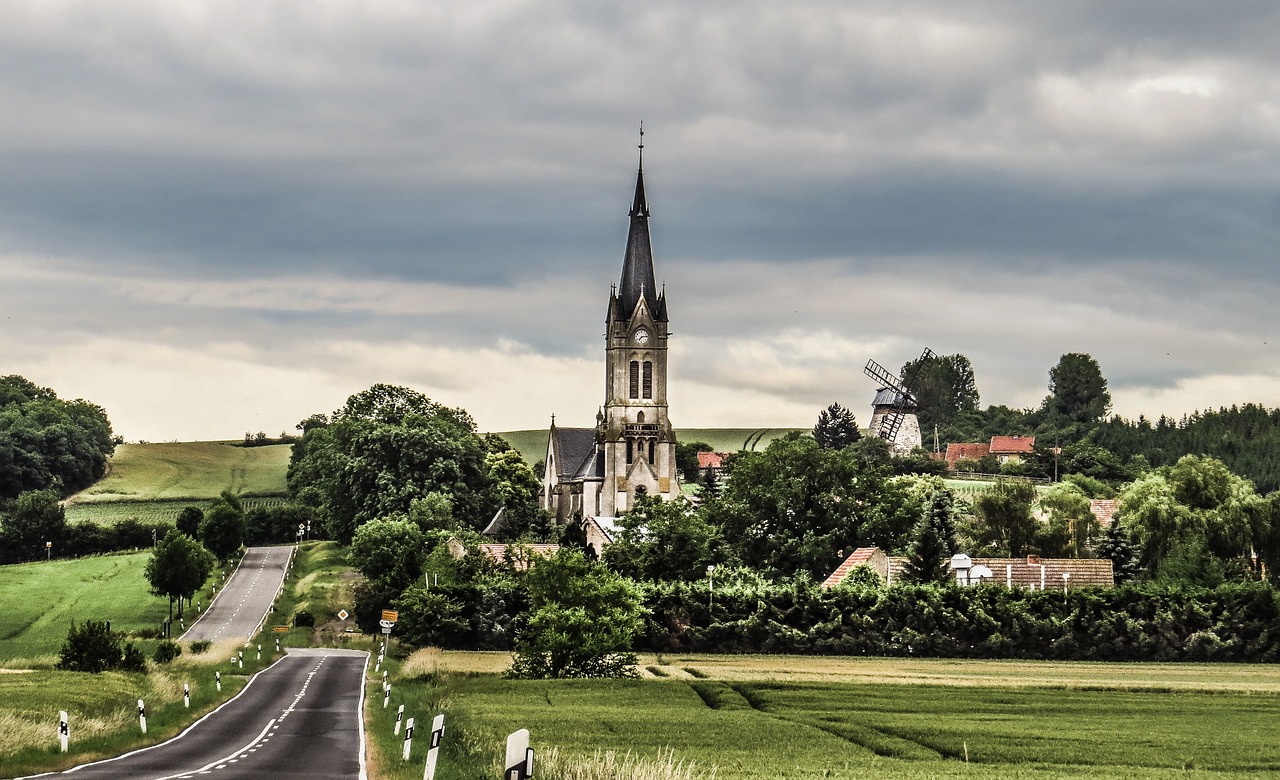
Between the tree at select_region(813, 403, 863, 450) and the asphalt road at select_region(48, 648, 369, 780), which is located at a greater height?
the tree at select_region(813, 403, 863, 450)

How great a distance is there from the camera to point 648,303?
4845 inches

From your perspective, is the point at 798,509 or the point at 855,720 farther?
the point at 798,509

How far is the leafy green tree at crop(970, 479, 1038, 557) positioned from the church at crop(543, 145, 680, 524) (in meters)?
31.3

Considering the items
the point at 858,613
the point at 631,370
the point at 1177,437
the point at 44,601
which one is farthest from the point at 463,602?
the point at 1177,437

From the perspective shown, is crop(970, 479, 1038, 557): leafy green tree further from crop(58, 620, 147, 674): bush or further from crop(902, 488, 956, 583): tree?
crop(58, 620, 147, 674): bush

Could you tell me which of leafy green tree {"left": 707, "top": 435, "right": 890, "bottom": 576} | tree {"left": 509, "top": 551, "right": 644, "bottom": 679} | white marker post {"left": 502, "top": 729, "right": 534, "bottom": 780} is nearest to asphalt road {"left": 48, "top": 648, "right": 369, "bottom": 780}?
tree {"left": 509, "top": 551, "right": 644, "bottom": 679}

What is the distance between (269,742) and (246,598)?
69016 millimetres

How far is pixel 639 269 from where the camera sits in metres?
124

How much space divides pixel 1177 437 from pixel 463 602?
120546 mm

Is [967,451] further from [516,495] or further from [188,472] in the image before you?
[188,472]

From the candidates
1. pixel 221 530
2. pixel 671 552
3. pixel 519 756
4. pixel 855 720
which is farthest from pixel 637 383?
pixel 519 756

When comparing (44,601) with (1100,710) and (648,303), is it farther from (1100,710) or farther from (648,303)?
(1100,710)

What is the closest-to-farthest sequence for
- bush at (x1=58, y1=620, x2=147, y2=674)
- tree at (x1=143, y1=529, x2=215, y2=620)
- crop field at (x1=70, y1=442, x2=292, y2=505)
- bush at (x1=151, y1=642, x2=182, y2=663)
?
1. bush at (x1=58, y1=620, x2=147, y2=674)
2. bush at (x1=151, y1=642, x2=182, y2=663)
3. tree at (x1=143, y1=529, x2=215, y2=620)
4. crop field at (x1=70, y1=442, x2=292, y2=505)

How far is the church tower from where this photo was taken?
121688 mm
